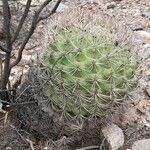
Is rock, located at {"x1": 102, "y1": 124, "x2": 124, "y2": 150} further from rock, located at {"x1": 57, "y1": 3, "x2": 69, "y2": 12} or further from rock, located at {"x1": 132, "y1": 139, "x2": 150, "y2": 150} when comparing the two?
rock, located at {"x1": 57, "y1": 3, "x2": 69, "y2": 12}

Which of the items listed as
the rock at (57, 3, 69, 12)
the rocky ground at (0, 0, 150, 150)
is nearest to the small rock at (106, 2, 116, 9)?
the rock at (57, 3, 69, 12)

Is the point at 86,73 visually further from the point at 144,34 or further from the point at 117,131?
the point at 144,34

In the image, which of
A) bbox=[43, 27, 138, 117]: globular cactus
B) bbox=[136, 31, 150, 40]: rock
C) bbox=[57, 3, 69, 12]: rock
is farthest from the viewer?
bbox=[57, 3, 69, 12]: rock

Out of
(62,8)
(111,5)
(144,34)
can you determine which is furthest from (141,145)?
(111,5)

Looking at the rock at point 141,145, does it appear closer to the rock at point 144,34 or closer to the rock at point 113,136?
the rock at point 113,136

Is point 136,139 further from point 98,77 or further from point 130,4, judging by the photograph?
point 130,4

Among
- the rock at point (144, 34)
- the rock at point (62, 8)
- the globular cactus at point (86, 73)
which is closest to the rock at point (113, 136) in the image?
the globular cactus at point (86, 73)
